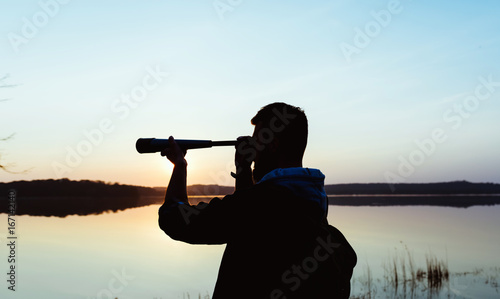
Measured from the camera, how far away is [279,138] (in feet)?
5.56

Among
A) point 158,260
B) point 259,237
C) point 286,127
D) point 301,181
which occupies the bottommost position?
point 158,260

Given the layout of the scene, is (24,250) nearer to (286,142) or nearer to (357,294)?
(357,294)

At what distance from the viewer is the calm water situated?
12125 millimetres

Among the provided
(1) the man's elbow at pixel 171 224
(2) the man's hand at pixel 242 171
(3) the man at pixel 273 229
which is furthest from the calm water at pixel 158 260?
(1) the man's elbow at pixel 171 224

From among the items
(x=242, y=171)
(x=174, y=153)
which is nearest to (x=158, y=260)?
(x=242, y=171)

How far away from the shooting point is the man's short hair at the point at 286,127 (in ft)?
5.59

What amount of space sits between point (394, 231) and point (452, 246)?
5.85 m

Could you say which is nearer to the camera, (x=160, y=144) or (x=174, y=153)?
(x=174, y=153)

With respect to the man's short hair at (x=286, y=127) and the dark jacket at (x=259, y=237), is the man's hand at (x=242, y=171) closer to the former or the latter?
the man's short hair at (x=286, y=127)

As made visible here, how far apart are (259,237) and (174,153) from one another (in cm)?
55

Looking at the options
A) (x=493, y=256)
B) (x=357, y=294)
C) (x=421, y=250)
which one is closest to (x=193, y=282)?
(x=357, y=294)

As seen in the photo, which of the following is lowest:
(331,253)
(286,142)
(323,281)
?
(323,281)

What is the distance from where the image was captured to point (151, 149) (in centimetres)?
194

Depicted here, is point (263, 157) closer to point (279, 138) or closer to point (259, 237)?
point (279, 138)
